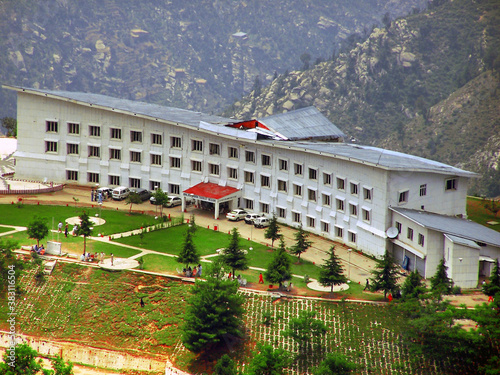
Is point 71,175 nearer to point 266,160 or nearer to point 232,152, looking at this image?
point 232,152

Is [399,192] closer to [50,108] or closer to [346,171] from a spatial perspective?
[346,171]

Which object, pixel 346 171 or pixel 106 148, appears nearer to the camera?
pixel 346 171

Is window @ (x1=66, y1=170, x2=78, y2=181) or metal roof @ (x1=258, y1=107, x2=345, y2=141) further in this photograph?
window @ (x1=66, y1=170, x2=78, y2=181)

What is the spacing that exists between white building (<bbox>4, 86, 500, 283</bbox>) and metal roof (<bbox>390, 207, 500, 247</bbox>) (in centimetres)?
137

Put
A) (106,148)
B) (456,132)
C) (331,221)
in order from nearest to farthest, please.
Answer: (331,221) → (106,148) → (456,132)

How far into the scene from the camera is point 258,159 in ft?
331

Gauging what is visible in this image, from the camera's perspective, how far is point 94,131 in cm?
10981

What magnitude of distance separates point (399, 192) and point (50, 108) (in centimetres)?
5307

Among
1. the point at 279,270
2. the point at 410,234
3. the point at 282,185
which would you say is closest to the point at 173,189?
the point at 282,185

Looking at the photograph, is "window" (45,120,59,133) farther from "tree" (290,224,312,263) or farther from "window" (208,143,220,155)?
"tree" (290,224,312,263)

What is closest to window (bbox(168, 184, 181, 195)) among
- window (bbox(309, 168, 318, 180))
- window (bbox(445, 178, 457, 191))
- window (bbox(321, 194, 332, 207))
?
window (bbox(309, 168, 318, 180))

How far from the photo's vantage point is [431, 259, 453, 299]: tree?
73250mm

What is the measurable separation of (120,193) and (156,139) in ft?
30.0

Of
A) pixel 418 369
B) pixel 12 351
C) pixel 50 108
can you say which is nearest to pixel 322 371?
pixel 418 369
